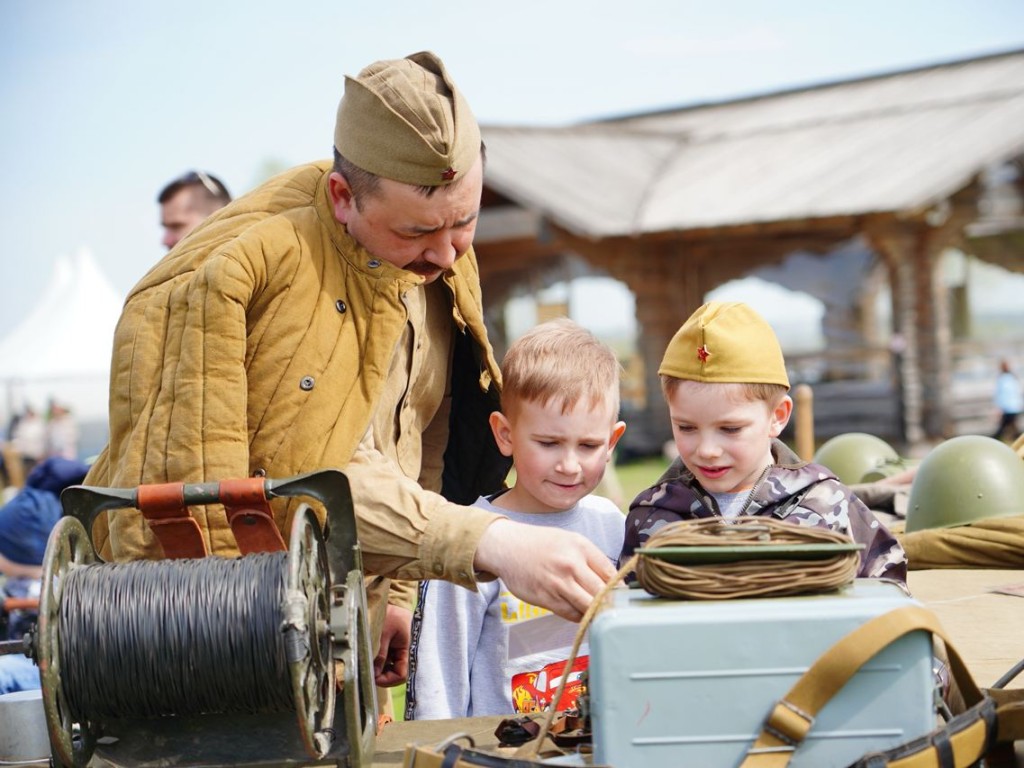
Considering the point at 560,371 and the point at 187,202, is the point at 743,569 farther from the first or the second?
the point at 187,202

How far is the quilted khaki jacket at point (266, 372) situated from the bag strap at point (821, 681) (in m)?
0.81

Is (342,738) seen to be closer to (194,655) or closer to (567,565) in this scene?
(194,655)

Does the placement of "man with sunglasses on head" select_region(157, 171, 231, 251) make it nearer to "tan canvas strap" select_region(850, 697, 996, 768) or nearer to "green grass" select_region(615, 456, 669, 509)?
"tan canvas strap" select_region(850, 697, 996, 768)

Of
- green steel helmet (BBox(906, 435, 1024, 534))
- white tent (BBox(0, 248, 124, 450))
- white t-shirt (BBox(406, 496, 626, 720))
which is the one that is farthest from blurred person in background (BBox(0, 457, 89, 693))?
white tent (BBox(0, 248, 124, 450))

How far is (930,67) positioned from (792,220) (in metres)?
6.90

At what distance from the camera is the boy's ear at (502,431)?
3.35 metres

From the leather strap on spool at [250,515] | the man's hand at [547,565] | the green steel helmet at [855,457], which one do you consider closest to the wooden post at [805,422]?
the green steel helmet at [855,457]

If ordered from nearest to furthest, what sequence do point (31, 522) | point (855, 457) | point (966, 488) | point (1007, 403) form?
point (966, 488), point (855, 457), point (31, 522), point (1007, 403)

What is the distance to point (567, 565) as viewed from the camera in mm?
2312

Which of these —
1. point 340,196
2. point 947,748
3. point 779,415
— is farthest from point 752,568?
point 340,196

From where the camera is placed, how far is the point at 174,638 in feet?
7.01

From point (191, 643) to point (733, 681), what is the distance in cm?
90

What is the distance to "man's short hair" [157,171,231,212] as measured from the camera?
6.19 m

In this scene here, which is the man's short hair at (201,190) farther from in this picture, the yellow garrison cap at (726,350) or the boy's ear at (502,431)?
the yellow garrison cap at (726,350)
